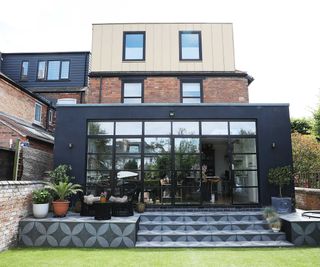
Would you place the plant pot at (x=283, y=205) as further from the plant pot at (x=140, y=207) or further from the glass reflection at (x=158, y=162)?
the plant pot at (x=140, y=207)

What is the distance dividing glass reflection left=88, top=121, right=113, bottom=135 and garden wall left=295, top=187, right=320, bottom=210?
7939 mm

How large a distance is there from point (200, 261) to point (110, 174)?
5074 millimetres

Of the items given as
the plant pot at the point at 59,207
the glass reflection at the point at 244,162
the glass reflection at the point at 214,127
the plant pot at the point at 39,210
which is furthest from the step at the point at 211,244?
the glass reflection at the point at 214,127

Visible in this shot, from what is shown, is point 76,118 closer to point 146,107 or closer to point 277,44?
point 146,107

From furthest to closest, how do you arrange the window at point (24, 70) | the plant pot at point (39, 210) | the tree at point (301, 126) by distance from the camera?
1. the tree at point (301, 126)
2. the window at point (24, 70)
3. the plant pot at point (39, 210)

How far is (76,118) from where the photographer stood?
33.9 feet

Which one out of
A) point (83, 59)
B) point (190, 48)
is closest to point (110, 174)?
point (190, 48)

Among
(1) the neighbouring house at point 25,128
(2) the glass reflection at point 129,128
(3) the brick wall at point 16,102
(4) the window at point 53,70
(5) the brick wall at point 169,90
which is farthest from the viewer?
(4) the window at point 53,70

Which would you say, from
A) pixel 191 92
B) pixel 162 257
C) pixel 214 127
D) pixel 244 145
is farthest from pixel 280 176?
pixel 191 92

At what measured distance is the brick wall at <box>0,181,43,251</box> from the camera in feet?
22.9

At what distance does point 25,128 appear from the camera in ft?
43.4

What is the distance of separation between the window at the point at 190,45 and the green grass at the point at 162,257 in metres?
9.39

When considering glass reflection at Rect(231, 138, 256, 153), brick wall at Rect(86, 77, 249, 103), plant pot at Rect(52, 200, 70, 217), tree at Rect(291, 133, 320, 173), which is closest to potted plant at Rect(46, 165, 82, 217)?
plant pot at Rect(52, 200, 70, 217)

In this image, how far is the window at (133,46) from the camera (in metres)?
13.6
